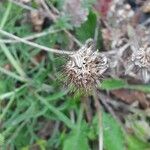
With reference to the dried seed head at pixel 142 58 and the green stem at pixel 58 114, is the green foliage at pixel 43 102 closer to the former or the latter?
the green stem at pixel 58 114

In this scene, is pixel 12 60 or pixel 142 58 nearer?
pixel 142 58

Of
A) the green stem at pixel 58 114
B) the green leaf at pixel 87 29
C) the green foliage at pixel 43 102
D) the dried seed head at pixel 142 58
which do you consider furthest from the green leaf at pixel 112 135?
the dried seed head at pixel 142 58

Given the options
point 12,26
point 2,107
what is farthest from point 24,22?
point 2,107

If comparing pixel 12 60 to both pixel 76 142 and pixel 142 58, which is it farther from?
pixel 142 58

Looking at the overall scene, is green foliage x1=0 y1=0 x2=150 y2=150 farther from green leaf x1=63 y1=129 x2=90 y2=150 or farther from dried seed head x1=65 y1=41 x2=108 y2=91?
dried seed head x1=65 y1=41 x2=108 y2=91

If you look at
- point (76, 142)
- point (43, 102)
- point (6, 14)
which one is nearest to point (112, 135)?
point (76, 142)

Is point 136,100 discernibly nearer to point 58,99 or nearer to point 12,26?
point 58,99
